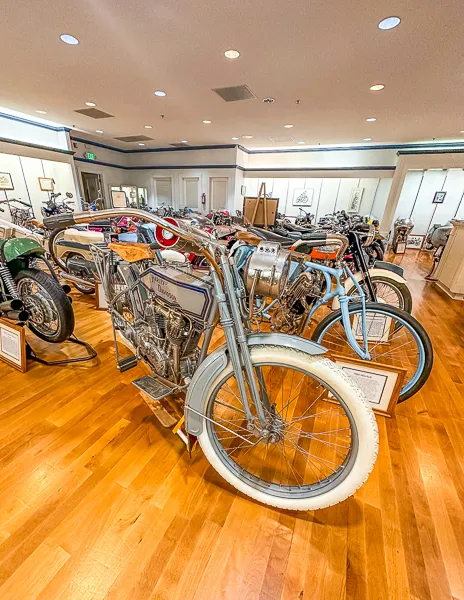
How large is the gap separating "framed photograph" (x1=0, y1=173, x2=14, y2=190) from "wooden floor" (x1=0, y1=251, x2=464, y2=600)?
309 inches

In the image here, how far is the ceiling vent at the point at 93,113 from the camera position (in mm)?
5605

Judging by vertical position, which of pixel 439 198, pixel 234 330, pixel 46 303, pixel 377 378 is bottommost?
pixel 377 378

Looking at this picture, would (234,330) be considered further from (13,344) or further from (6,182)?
(6,182)

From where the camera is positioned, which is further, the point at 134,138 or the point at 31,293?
the point at 134,138

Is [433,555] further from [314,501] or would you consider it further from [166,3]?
[166,3]

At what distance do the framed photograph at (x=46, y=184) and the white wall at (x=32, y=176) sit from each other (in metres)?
0.09

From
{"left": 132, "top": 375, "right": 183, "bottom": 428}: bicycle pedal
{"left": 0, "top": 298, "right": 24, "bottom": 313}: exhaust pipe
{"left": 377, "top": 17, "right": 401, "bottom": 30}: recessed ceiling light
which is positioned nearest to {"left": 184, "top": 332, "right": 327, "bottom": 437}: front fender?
{"left": 132, "top": 375, "right": 183, "bottom": 428}: bicycle pedal

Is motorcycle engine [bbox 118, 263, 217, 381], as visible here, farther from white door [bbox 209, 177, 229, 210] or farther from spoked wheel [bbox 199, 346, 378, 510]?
white door [bbox 209, 177, 229, 210]

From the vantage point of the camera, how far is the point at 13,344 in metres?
1.75

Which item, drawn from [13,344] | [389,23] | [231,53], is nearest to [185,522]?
[13,344]

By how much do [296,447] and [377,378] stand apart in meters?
0.66

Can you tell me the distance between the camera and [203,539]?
3.13 ft

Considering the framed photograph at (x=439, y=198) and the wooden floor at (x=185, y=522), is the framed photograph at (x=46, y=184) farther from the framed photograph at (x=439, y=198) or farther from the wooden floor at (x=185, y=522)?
the framed photograph at (x=439, y=198)

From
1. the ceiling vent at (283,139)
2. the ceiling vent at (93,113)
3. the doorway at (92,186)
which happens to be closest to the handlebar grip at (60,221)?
the ceiling vent at (93,113)
